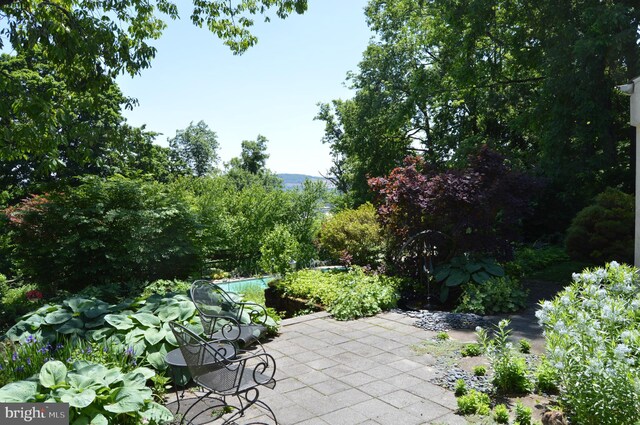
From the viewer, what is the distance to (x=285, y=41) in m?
10.5

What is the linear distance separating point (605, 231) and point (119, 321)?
26.8ft

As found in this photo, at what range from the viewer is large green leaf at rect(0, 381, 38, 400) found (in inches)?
104

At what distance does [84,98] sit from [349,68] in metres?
13.0

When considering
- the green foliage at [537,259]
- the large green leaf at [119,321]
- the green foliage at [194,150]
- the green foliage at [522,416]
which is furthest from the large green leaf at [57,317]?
the green foliage at [194,150]

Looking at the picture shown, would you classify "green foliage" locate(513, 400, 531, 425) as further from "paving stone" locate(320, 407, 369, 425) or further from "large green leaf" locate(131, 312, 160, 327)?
"large green leaf" locate(131, 312, 160, 327)

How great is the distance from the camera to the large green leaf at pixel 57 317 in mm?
4254

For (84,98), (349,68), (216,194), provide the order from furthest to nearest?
(349,68)
(216,194)
(84,98)

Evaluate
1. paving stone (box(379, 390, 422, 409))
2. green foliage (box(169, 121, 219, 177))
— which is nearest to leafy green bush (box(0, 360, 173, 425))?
paving stone (box(379, 390, 422, 409))

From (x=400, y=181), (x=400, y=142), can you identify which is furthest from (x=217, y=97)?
(x=400, y=181)

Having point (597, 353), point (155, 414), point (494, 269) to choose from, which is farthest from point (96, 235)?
point (597, 353)

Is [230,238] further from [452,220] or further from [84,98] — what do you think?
[452,220]

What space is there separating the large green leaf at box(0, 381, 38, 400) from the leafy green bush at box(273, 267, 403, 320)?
Answer: 3.73m

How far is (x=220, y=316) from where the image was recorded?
418cm

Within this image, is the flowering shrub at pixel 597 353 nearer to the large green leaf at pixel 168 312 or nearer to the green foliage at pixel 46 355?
the green foliage at pixel 46 355
